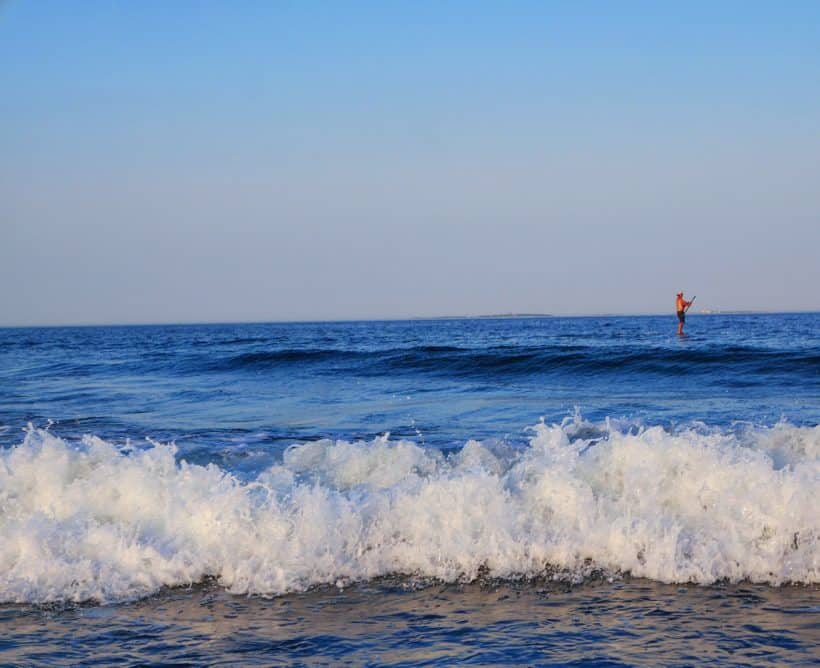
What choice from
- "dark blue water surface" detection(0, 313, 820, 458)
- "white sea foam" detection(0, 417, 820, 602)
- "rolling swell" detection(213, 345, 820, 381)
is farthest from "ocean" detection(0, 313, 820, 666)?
"rolling swell" detection(213, 345, 820, 381)

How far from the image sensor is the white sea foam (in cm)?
512

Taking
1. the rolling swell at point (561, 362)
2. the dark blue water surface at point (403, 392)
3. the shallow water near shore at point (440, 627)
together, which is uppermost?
the rolling swell at point (561, 362)

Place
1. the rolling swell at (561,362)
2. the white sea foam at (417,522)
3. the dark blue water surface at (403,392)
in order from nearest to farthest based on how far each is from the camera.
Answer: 1. the white sea foam at (417,522)
2. the dark blue water surface at (403,392)
3. the rolling swell at (561,362)

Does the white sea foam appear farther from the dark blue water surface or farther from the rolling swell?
the rolling swell

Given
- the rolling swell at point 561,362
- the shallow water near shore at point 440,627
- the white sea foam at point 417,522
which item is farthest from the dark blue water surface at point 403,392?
the shallow water near shore at point 440,627

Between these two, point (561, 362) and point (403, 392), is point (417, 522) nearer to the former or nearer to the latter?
point (403, 392)

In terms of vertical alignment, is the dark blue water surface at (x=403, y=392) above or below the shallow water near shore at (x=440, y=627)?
above

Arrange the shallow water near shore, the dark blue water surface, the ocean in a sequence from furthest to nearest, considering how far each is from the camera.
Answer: the dark blue water surface → the ocean → the shallow water near shore

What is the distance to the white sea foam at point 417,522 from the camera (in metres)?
5.12

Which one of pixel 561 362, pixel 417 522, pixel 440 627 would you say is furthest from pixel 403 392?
pixel 440 627

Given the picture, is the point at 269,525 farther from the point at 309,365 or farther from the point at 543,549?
the point at 309,365

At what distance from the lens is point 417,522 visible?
18.5 ft

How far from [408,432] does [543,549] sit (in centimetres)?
527

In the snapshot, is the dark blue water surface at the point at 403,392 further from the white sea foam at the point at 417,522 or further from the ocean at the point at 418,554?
the white sea foam at the point at 417,522
